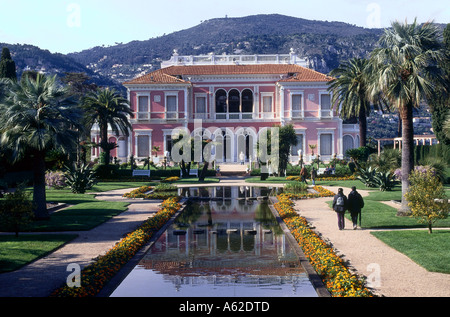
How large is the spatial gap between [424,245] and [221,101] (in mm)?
40257

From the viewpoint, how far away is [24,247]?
13.4 meters

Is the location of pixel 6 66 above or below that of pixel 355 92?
above

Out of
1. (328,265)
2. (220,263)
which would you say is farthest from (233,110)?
(328,265)

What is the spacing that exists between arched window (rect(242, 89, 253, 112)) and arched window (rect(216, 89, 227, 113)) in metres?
1.84

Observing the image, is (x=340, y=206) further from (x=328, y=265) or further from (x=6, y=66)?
(x=6, y=66)

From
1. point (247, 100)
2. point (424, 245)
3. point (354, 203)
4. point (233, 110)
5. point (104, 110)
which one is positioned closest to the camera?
point (424, 245)

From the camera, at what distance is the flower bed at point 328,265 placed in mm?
9055

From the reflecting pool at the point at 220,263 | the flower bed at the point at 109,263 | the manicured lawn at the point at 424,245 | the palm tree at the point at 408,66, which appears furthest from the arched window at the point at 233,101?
the manicured lawn at the point at 424,245

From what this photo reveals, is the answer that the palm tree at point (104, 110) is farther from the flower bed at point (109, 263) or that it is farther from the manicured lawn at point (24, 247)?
the manicured lawn at point (24, 247)

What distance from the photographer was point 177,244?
14109mm

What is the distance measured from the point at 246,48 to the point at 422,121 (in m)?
61.8

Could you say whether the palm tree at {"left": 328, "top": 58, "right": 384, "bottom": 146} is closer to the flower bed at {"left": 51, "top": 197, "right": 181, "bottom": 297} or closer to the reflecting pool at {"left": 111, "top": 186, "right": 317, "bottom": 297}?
the reflecting pool at {"left": 111, "top": 186, "right": 317, "bottom": 297}
